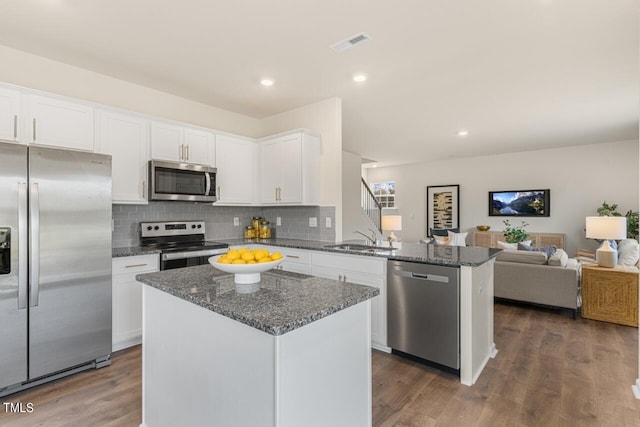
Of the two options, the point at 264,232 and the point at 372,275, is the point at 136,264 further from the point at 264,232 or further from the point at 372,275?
the point at 372,275

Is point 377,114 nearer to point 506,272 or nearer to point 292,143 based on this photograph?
point 292,143

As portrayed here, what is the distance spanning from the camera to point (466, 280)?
91.3 inches

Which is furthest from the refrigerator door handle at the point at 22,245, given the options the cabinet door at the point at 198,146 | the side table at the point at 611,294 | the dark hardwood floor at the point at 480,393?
the side table at the point at 611,294

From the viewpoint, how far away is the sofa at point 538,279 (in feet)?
12.5

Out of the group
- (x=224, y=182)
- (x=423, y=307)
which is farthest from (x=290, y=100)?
(x=423, y=307)

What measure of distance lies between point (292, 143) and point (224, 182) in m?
0.95

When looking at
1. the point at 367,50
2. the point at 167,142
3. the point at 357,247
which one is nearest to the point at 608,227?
the point at 357,247

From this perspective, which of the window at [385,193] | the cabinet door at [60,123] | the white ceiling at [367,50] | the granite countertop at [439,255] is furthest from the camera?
the window at [385,193]

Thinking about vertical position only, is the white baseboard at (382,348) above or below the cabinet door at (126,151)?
below

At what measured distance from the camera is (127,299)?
2859 mm

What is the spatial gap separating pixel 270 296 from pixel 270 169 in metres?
2.85

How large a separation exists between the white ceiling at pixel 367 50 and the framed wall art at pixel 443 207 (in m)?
3.85

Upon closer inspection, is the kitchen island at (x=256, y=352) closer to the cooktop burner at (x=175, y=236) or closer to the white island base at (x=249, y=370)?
the white island base at (x=249, y=370)
